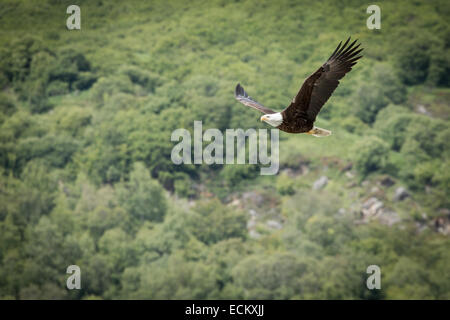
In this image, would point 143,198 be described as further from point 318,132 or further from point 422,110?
point 318,132

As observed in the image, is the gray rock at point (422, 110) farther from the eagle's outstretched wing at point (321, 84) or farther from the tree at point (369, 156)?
the eagle's outstretched wing at point (321, 84)

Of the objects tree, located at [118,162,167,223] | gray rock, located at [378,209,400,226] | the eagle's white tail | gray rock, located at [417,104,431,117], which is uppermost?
gray rock, located at [417,104,431,117]

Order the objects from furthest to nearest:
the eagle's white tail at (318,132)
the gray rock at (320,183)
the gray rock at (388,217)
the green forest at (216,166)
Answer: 1. the gray rock at (320,183)
2. the gray rock at (388,217)
3. the green forest at (216,166)
4. the eagle's white tail at (318,132)

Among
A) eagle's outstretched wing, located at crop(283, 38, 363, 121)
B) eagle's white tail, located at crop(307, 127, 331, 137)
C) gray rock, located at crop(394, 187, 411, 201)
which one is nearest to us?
eagle's outstretched wing, located at crop(283, 38, 363, 121)

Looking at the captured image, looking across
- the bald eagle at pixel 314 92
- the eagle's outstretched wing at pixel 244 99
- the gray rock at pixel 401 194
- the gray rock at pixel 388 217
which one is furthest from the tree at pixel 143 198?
the bald eagle at pixel 314 92

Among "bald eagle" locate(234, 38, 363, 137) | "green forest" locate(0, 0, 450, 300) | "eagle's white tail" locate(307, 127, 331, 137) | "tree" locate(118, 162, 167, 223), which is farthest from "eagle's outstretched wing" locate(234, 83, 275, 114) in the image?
"tree" locate(118, 162, 167, 223)

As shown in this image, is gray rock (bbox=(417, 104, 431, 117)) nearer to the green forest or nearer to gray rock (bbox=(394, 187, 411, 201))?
the green forest

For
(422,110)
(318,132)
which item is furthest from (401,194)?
(318,132)
